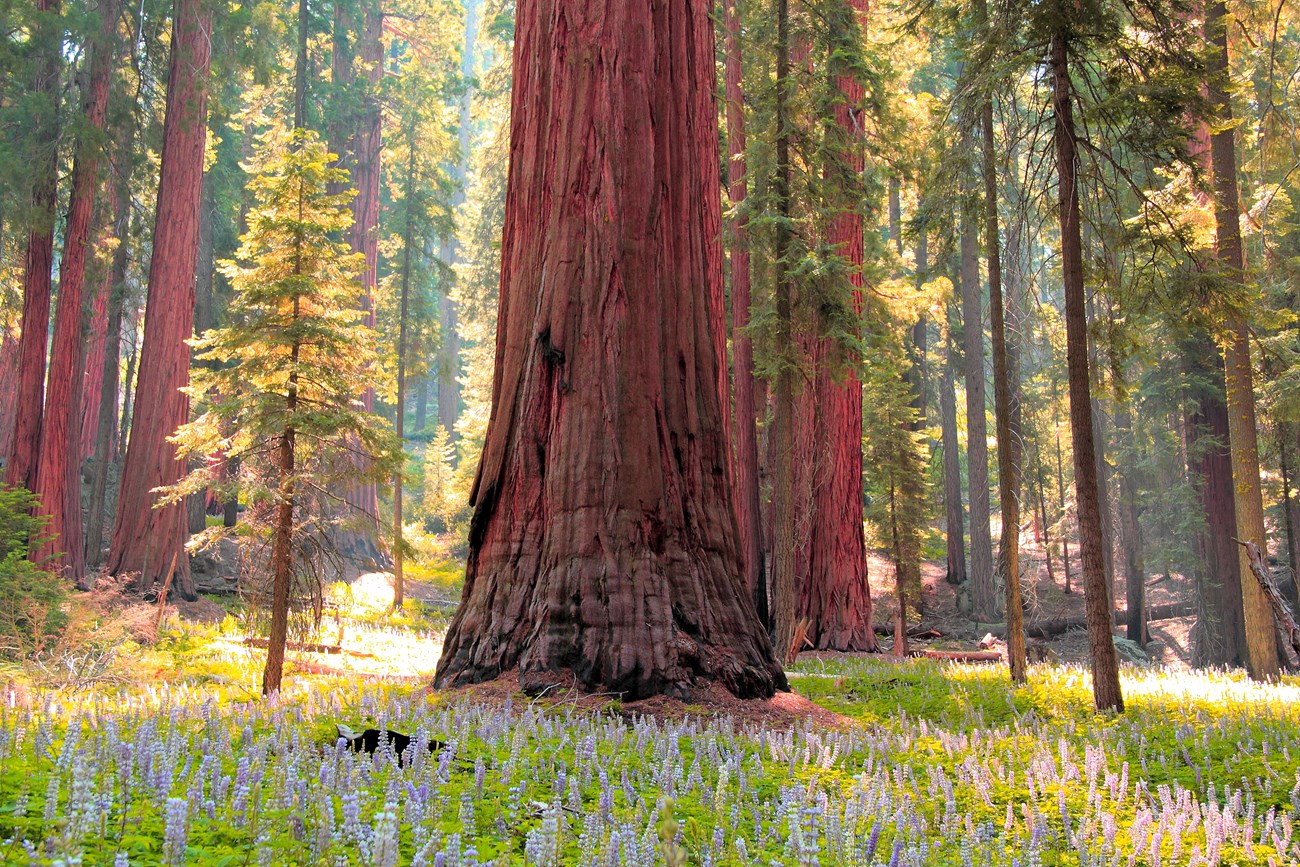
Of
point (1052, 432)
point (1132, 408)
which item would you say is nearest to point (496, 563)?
A: point (1132, 408)

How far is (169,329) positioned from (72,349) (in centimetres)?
185

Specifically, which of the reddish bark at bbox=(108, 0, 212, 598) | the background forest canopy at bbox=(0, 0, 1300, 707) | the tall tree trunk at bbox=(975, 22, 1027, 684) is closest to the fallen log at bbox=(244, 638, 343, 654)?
the background forest canopy at bbox=(0, 0, 1300, 707)

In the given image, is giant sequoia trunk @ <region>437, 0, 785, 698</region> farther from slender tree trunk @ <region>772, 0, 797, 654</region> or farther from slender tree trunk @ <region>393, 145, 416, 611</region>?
slender tree trunk @ <region>393, 145, 416, 611</region>

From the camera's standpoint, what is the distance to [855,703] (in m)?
8.67

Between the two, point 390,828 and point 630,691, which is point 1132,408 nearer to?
point 630,691

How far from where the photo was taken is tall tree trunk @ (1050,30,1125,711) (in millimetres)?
7945

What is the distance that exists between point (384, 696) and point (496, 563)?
4.50 feet

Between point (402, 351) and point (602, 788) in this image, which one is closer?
point (602, 788)

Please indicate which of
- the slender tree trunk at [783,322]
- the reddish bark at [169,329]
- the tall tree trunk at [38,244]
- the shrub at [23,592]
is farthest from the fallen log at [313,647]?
the slender tree trunk at [783,322]

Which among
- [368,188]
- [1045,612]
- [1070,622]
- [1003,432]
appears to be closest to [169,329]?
[1003,432]

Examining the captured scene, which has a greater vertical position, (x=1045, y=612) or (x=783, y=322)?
(x=783, y=322)

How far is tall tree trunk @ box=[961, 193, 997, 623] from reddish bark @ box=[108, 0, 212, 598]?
1851 cm

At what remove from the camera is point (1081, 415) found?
8.05 m

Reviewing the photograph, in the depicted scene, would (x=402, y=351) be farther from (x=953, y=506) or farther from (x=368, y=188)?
(x=953, y=506)
